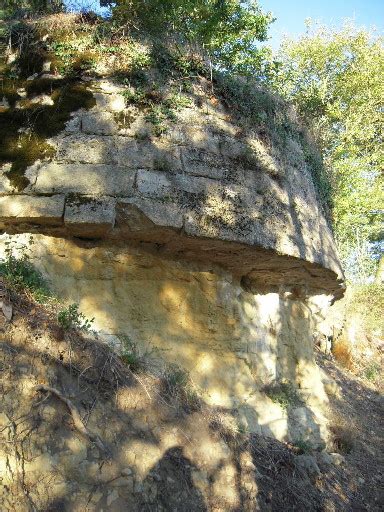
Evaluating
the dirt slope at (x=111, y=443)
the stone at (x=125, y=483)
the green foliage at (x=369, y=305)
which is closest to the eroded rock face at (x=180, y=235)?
the dirt slope at (x=111, y=443)

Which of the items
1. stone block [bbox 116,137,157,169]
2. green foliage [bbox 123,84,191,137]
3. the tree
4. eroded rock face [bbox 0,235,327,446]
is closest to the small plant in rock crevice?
eroded rock face [bbox 0,235,327,446]

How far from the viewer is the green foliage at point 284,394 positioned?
223 inches

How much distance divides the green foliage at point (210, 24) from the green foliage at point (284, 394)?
4.28 m

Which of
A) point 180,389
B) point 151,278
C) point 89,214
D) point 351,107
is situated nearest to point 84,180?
point 89,214

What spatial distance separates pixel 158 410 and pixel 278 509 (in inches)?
54.4

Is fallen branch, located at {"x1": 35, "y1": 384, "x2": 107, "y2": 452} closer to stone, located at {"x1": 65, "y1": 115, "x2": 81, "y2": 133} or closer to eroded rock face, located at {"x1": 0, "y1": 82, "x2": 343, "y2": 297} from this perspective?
eroded rock face, located at {"x1": 0, "y1": 82, "x2": 343, "y2": 297}

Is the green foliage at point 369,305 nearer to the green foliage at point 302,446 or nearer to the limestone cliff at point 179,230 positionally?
the green foliage at point 302,446

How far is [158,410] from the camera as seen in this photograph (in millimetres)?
3754

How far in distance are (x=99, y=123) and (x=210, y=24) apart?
688 cm

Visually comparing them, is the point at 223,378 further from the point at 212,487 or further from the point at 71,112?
the point at 71,112

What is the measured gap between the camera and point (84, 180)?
14.5 feet

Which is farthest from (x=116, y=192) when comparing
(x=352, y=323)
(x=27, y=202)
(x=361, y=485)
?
(x=352, y=323)

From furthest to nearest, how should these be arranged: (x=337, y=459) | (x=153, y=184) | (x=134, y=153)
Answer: (x=337, y=459), (x=134, y=153), (x=153, y=184)

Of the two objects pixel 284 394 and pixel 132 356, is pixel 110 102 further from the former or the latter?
pixel 284 394
